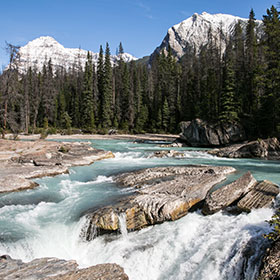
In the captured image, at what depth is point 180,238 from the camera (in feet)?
21.3

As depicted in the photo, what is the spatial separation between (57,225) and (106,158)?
11990 millimetres

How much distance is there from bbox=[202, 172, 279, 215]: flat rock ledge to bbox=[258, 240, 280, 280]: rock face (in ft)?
8.23

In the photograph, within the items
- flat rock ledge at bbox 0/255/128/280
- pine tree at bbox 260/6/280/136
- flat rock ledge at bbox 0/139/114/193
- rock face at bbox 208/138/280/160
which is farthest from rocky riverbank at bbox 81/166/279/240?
pine tree at bbox 260/6/280/136

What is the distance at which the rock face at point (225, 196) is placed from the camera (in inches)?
297

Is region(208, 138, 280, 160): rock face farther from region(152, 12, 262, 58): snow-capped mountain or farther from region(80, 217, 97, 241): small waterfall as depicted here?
region(152, 12, 262, 58): snow-capped mountain

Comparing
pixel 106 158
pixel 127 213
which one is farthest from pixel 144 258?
pixel 106 158

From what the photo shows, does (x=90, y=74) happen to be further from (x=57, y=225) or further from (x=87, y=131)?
(x=57, y=225)

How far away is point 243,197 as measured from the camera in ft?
25.6

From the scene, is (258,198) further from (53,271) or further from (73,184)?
(73,184)

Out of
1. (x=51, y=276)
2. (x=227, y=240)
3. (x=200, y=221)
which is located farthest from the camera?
(x=200, y=221)

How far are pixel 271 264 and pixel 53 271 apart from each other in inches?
171

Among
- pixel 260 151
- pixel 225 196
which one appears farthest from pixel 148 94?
pixel 225 196

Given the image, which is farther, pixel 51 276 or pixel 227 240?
pixel 227 240

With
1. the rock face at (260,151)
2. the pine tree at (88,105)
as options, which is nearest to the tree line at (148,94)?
the pine tree at (88,105)
